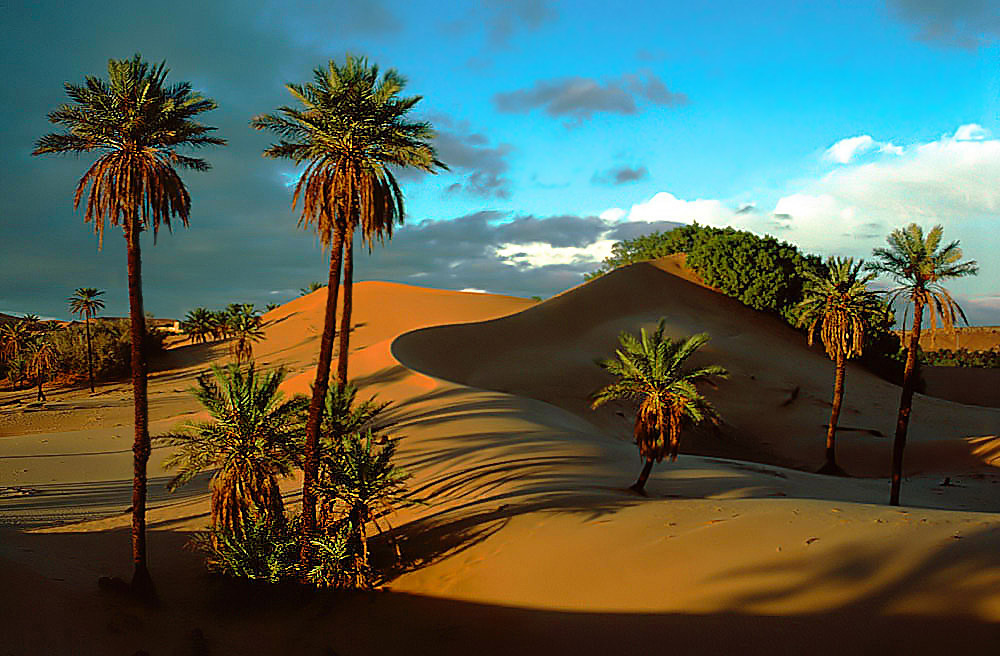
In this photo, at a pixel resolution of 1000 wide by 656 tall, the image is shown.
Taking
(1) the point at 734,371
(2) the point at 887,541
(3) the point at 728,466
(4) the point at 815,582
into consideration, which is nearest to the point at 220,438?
(4) the point at 815,582

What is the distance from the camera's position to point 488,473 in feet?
Result: 61.8

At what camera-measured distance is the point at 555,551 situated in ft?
37.2

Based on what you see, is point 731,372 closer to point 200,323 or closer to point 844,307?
point 844,307

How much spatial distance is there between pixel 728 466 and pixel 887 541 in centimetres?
1498

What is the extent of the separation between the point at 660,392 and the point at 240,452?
11.2m

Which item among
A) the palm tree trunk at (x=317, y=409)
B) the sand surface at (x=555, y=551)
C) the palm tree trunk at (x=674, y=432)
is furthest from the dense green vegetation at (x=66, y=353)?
the palm tree trunk at (x=674, y=432)

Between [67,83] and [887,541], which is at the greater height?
[67,83]

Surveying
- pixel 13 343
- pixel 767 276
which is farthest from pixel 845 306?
pixel 13 343

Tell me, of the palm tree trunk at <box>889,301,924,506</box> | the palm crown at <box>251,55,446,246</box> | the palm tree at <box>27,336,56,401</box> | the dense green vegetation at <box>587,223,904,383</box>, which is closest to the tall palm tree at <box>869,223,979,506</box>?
the palm tree trunk at <box>889,301,924,506</box>

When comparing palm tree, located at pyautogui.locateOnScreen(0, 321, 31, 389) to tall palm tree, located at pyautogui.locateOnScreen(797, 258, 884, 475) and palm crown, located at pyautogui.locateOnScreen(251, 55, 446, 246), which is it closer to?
palm crown, located at pyautogui.locateOnScreen(251, 55, 446, 246)

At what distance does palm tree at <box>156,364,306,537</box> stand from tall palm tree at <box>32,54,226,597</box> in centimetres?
116

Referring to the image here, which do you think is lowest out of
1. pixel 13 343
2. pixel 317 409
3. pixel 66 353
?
pixel 317 409

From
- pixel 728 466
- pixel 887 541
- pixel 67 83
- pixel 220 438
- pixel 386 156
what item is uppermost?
pixel 67 83

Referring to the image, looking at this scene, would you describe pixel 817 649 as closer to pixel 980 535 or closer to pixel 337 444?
pixel 980 535
